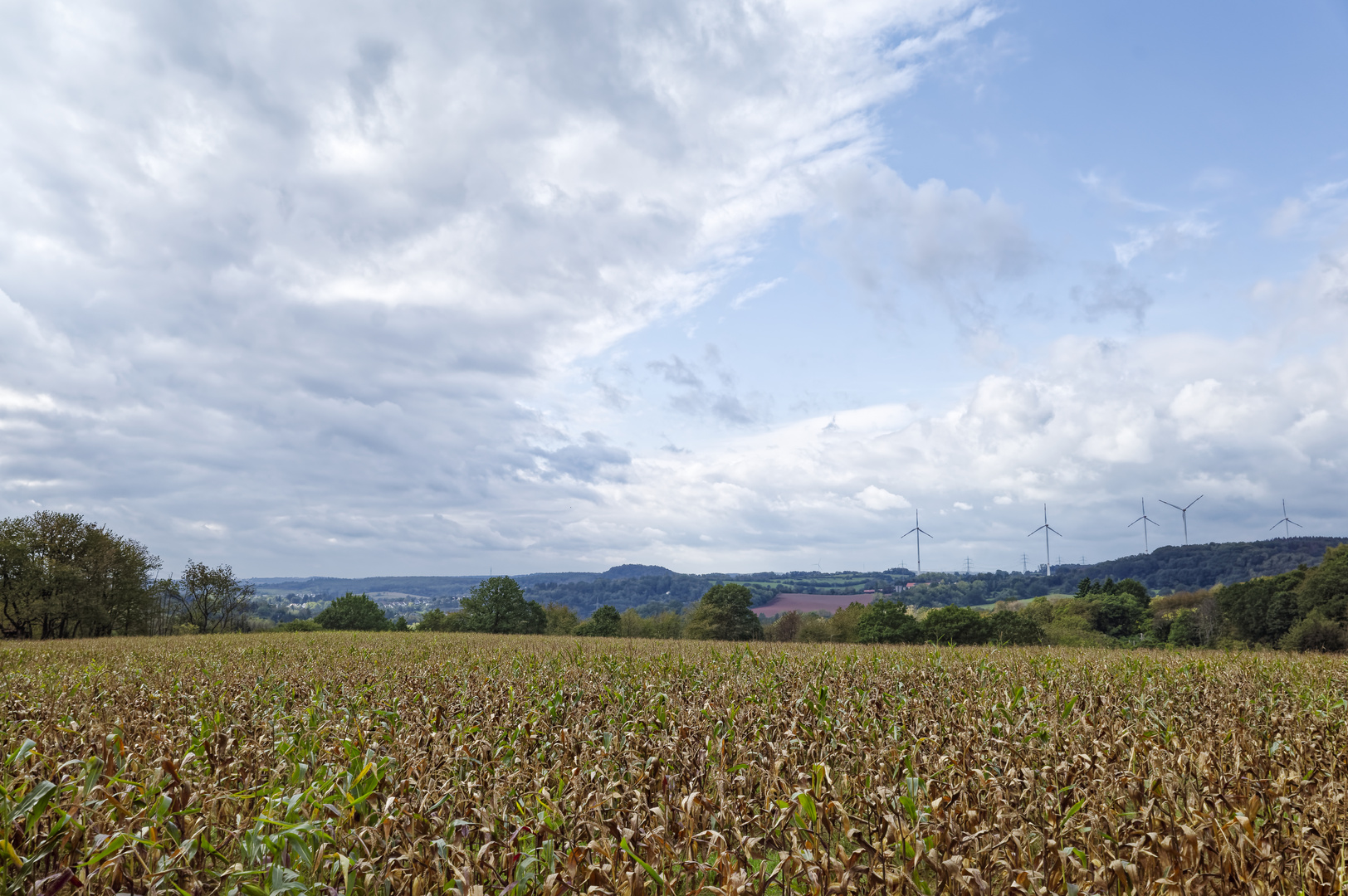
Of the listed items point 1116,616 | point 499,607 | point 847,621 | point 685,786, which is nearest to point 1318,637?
point 847,621

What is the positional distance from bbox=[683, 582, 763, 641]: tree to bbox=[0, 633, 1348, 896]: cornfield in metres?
63.1

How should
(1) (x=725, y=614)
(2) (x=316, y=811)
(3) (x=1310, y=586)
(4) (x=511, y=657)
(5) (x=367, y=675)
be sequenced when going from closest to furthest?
(2) (x=316, y=811)
(5) (x=367, y=675)
(4) (x=511, y=657)
(3) (x=1310, y=586)
(1) (x=725, y=614)

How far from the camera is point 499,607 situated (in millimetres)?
78812

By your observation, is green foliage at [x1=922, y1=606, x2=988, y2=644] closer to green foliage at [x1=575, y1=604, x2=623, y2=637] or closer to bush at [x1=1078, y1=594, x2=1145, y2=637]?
green foliage at [x1=575, y1=604, x2=623, y2=637]

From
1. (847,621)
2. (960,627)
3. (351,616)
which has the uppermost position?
(960,627)

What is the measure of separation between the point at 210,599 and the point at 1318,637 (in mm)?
108199

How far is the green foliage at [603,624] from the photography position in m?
81.8

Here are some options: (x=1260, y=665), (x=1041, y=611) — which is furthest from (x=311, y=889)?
(x=1041, y=611)

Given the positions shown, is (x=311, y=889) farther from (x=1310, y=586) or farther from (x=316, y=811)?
(x=1310, y=586)

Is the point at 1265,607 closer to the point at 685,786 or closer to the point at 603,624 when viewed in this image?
the point at 603,624

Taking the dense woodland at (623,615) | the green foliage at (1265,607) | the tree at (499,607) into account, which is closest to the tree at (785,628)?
the dense woodland at (623,615)

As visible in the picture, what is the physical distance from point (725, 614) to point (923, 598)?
115 metres

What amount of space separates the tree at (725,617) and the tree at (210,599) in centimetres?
5610

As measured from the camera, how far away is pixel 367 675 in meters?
16.9
